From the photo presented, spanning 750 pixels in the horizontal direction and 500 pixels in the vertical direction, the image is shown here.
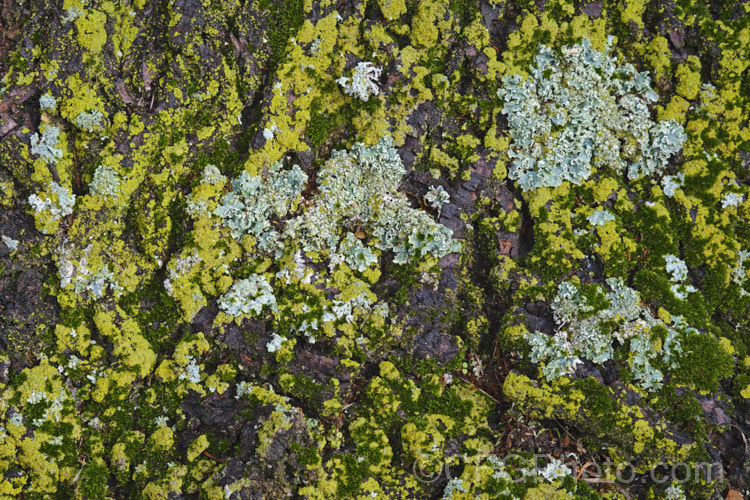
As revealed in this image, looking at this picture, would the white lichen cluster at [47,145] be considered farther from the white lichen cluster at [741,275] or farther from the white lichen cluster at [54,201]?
the white lichen cluster at [741,275]

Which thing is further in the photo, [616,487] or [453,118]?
[453,118]

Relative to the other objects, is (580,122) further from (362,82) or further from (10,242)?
(10,242)

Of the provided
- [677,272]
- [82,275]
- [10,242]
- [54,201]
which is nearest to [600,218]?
[677,272]

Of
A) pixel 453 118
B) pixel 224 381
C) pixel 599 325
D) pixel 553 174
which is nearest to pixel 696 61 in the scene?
pixel 553 174

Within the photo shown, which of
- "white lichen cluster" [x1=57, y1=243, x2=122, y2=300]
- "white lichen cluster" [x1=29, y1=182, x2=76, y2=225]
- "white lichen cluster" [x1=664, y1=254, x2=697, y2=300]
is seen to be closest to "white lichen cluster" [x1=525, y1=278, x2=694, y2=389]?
"white lichen cluster" [x1=664, y1=254, x2=697, y2=300]

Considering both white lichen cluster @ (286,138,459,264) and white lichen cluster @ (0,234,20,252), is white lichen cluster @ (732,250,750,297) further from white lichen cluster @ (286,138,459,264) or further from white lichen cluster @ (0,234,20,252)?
white lichen cluster @ (0,234,20,252)

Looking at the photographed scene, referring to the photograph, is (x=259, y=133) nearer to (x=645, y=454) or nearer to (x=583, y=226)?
(x=583, y=226)
